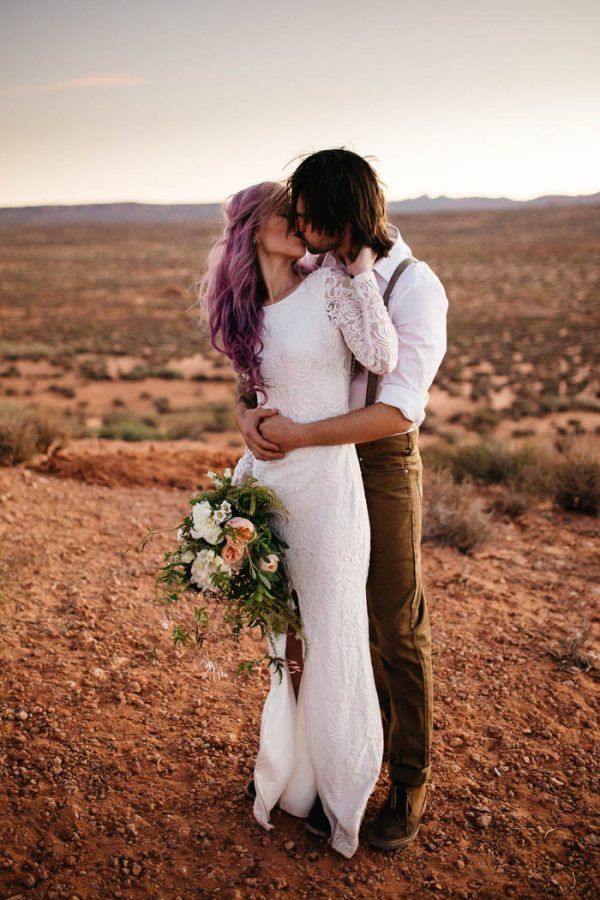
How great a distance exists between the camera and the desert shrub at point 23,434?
711cm

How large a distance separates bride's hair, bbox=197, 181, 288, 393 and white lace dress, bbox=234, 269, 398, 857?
51mm

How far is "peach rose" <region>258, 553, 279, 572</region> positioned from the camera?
7.58 ft

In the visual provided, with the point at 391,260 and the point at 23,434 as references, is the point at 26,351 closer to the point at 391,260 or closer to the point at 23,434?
the point at 23,434

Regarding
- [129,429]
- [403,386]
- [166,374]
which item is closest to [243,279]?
[403,386]

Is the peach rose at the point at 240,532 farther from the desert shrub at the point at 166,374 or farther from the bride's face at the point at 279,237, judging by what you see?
the desert shrub at the point at 166,374

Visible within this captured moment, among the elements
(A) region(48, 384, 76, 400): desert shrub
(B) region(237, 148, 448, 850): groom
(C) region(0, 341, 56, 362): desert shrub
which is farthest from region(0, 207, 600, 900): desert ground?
(C) region(0, 341, 56, 362): desert shrub

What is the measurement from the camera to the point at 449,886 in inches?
95.5

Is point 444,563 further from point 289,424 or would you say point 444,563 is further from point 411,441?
point 289,424

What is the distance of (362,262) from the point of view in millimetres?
2180

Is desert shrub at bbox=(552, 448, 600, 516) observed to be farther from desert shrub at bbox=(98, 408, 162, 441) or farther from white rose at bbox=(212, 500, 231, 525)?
desert shrub at bbox=(98, 408, 162, 441)

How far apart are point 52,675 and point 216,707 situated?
864mm

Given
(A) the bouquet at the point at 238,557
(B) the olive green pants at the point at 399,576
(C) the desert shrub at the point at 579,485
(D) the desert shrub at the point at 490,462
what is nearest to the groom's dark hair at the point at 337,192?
(B) the olive green pants at the point at 399,576

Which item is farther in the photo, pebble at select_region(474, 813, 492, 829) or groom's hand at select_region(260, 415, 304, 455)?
pebble at select_region(474, 813, 492, 829)

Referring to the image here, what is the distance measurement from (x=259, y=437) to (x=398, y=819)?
1556 mm
